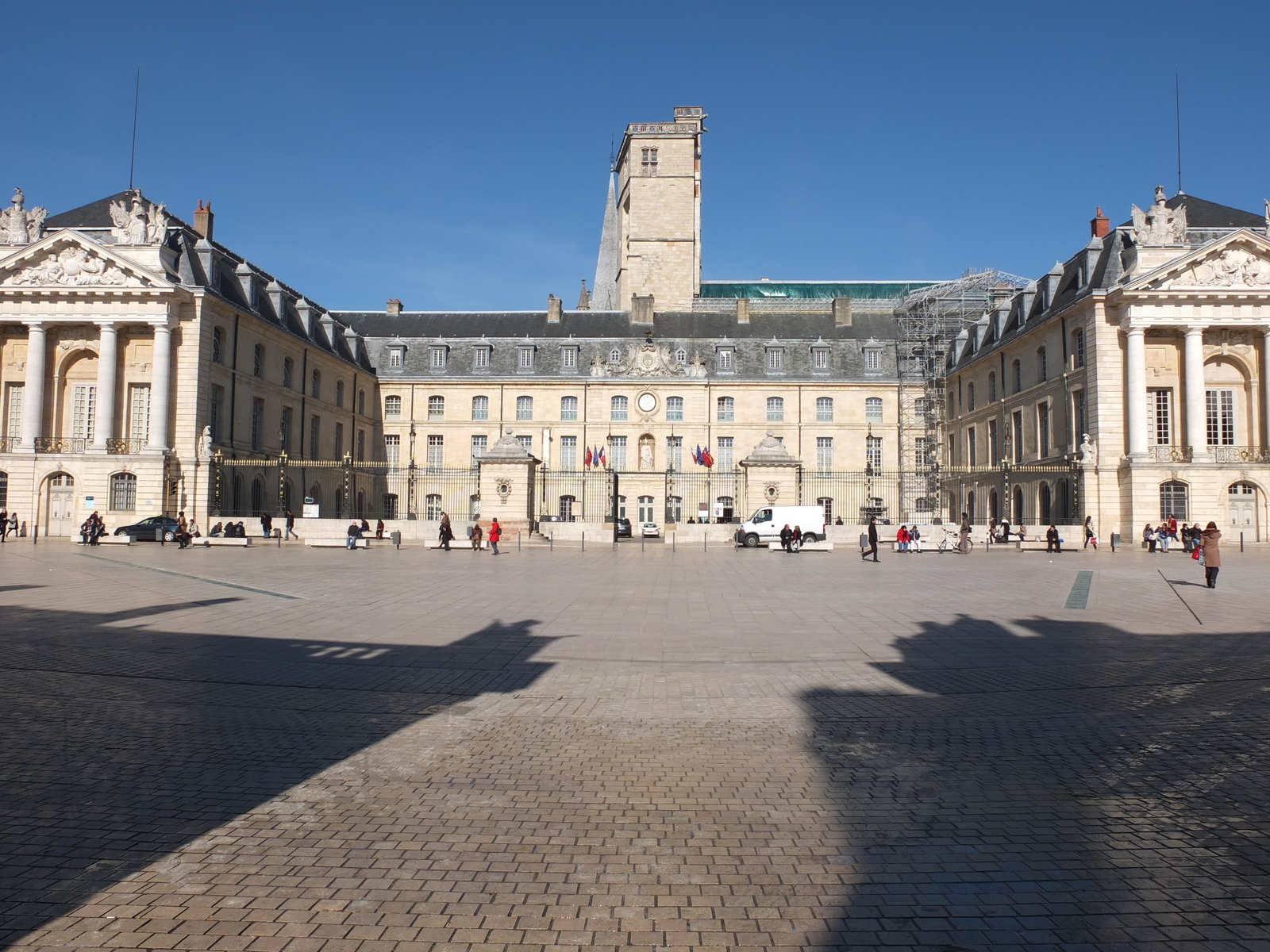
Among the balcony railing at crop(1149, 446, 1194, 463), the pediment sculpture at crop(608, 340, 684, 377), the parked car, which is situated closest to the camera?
the parked car

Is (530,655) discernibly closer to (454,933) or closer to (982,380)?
(454,933)

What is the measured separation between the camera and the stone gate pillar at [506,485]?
112ft

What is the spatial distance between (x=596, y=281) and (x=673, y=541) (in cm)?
5344

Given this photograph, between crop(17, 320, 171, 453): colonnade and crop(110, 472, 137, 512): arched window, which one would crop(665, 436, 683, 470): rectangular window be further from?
crop(110, 472, 137, 512): arched window

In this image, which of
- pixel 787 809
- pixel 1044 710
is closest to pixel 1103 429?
pixel 1044 710

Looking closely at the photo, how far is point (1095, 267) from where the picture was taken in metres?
37.9

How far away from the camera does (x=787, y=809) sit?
480cm

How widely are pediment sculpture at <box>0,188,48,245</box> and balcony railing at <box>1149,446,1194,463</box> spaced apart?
4511 centimetres

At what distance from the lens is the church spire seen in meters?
77.3

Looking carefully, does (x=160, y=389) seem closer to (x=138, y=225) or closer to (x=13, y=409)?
(x=138, y=225)

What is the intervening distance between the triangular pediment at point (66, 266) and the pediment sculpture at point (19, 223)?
1630mm

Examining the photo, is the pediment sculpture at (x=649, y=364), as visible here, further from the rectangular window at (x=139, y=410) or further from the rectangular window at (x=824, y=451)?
the rectangular window at (x=139, y=410)

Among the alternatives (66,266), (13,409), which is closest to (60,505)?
(13,409)

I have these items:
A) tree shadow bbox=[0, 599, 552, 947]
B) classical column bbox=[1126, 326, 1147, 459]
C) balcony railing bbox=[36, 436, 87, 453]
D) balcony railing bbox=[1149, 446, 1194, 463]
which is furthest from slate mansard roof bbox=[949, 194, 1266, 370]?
balcony railing bbox=[36, 436, 87, 453]
